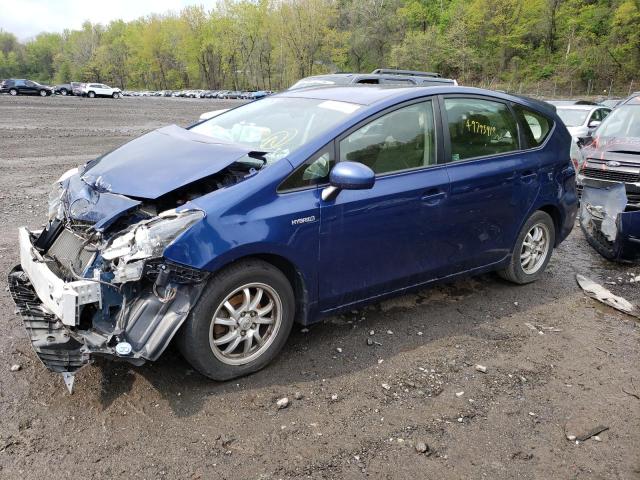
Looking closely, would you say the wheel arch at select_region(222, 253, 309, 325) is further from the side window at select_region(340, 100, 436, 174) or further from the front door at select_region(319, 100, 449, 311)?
the side window at select_region(340, 100, 436, 174)

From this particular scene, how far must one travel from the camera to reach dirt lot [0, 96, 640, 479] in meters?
2.62

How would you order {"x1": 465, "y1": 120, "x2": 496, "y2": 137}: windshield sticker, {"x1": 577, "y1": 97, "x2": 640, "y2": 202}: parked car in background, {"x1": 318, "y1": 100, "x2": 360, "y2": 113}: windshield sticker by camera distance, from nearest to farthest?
1. {"x1": 318, "y1": 100, "x2": 360, "y2": 113}: windshield sticker
2. {"x1": 465, "y1": 120, "x2": 496, "y2": 137}: windshield sticker
3. {"x1": 577, "y1": 97, "x2": 640, "y2": 202}: parked car in background

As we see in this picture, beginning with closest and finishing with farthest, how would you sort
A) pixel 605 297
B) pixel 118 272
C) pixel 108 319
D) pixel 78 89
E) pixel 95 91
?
pixel 118 272, pixel 108 319, pixel 605 297, pixel 95 91, pixel 78 89

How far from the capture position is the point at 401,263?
151 inches

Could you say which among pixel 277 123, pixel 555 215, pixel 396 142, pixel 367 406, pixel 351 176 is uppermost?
pixel 277 123

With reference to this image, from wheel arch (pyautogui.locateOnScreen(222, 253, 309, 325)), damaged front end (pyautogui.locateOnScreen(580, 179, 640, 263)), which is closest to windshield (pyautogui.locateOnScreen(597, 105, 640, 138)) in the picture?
damaged front end (pyautogui.locateOnScreen(580, 179, 640, 263))

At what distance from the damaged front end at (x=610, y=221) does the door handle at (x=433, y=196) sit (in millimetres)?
2882

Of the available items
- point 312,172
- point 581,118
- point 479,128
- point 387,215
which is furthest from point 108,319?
point 581,118

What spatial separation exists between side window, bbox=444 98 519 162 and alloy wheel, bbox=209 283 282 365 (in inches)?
76.3

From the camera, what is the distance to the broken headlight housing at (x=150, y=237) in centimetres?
279

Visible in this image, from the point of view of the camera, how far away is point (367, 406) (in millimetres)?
3100

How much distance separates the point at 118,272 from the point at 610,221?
18.2 ft

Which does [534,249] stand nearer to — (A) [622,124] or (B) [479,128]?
(B) [479,128]

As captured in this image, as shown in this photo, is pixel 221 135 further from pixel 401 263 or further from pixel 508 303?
pixel 508 303
